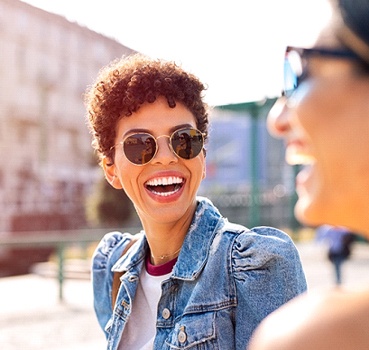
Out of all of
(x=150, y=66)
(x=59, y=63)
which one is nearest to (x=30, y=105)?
(x=59, y=63)

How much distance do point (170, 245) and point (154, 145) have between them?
0.30 meters

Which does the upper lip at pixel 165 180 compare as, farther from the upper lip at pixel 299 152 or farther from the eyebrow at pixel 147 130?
the upper lip at pixel 299 152

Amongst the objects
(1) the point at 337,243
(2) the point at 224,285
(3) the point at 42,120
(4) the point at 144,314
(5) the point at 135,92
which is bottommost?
(1) the point at 337,243

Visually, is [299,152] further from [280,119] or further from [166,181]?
[166,181]

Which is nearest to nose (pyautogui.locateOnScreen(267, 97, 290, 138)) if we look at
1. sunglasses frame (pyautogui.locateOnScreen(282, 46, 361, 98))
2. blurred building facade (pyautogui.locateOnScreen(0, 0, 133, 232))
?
sunglasses frame (pyautogui.locateOnScreen(282, 46, 361, 98))

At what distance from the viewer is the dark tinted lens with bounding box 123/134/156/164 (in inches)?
72.4

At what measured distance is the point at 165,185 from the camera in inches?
72.7

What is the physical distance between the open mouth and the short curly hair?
22cm

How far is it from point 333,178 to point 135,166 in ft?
3.92

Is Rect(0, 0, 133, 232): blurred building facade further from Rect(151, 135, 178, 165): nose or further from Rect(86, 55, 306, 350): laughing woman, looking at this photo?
Rect(151, 135, 178, 165): nose

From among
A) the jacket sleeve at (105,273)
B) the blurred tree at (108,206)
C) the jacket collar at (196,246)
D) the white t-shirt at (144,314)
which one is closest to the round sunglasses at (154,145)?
the jacket collar at (196,246)

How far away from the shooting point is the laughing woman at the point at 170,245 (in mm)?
1578

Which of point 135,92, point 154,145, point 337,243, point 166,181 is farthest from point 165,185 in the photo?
point 337,243

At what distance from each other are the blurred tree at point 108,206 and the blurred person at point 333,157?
73.3 feet
